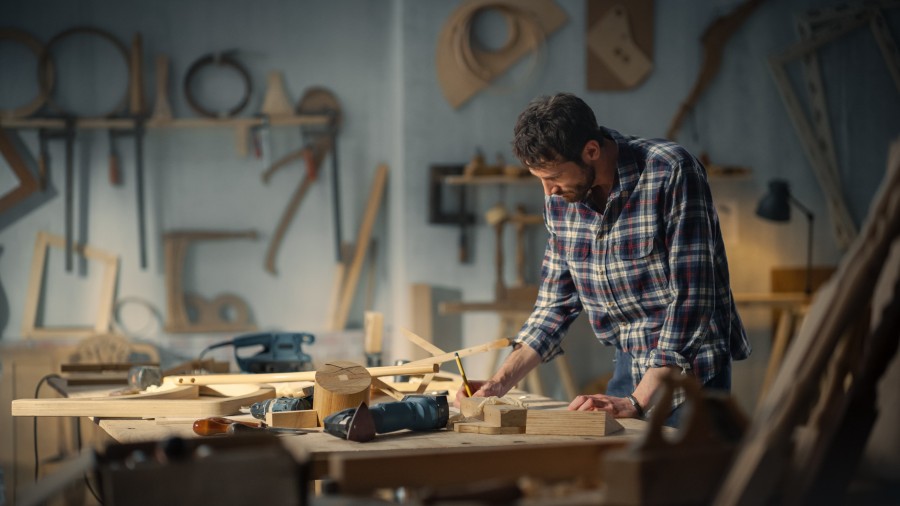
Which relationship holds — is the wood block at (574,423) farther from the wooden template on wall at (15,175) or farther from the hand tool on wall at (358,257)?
the wooden template on wall at (15,175)

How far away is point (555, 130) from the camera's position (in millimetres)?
2654

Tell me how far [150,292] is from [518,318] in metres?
2.21

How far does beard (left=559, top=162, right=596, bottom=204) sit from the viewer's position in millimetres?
2744

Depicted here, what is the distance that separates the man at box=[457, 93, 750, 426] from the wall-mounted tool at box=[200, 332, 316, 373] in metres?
0.84

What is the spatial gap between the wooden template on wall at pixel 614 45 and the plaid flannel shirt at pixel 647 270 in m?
3.06

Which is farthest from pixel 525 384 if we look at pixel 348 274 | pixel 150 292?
pixel 150 292

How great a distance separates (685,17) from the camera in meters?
5.97

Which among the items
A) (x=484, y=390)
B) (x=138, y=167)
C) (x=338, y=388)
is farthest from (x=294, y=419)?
(x=138, y=167)

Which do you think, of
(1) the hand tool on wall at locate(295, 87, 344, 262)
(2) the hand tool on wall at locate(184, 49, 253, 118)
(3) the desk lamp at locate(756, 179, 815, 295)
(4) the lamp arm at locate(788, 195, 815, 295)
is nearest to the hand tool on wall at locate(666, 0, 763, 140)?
(3) the desk lamp at locate(756, 179, 815, 295)

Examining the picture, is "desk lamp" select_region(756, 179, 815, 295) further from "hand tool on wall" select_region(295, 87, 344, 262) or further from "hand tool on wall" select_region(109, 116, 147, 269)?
"hand tool on wall" select_region(109, 116, 147, 269)

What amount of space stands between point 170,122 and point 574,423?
4.26 m

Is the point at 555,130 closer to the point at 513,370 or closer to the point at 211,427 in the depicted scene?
the point at 513,370

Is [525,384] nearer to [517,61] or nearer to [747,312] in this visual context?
[747,312]

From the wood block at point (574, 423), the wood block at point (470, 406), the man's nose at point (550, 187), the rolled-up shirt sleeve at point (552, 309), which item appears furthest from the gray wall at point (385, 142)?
the wood block at point (574, 423)
